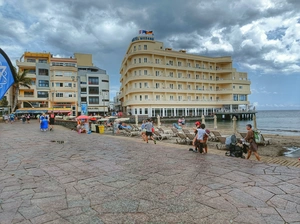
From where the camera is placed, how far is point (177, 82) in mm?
49438

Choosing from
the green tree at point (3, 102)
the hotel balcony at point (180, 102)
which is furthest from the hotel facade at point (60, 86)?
the hotel balcony at point (180, 102)

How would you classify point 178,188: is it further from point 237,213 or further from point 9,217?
point 9,217

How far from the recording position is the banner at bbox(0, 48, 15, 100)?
292 centimetres

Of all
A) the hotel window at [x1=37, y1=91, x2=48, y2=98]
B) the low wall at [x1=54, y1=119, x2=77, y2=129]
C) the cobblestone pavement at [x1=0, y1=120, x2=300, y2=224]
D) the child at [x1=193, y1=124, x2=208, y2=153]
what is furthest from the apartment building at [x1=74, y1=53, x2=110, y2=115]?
the cobblestone pavement at [x1=0, y1=120, x2=300, y2=224]

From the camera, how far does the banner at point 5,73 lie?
115 inches

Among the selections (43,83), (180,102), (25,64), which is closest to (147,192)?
(180,102)

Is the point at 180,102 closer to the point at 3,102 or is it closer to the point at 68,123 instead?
the point at 68,123

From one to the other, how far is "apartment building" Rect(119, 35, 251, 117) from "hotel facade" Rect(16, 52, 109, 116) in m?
8.55

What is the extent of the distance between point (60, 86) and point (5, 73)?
168 feet

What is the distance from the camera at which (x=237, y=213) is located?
3.10 meters

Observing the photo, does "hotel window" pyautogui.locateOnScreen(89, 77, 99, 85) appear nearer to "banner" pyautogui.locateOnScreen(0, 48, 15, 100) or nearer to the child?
the child

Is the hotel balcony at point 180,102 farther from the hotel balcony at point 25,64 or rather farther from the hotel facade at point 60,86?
the hotel balcony at point 25,64

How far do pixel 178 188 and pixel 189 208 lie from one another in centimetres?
84

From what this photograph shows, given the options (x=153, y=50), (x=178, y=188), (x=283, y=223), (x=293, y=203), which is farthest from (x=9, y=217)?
(x=153, y=50)
